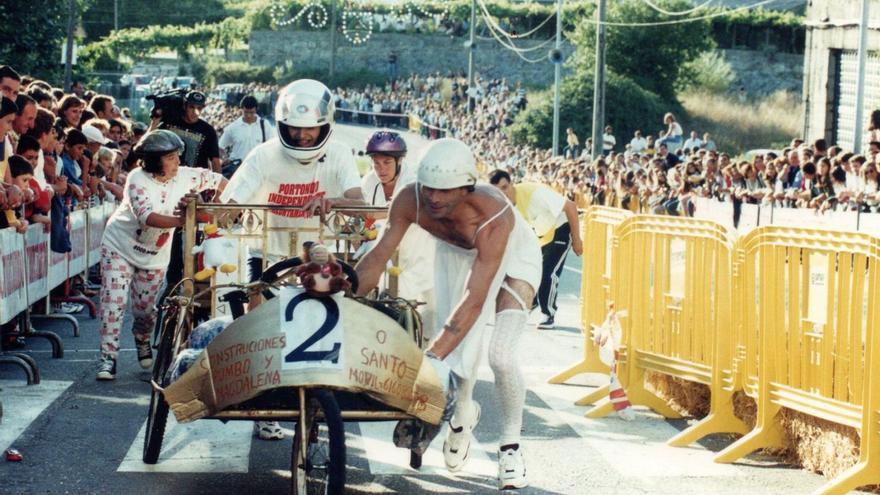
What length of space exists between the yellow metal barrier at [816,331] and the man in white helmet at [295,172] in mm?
2353

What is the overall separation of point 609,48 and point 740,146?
32.6 ft

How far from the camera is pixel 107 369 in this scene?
11.7 meters

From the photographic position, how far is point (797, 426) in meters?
9.07

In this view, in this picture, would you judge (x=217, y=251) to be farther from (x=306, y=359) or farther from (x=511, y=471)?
(x=306, y=359)

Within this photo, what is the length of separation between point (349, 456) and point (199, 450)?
863 millimetres

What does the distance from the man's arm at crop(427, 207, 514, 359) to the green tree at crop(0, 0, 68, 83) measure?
25528mm

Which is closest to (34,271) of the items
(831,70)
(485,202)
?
(485,202)

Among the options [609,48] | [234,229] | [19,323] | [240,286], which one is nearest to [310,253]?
[240,286]

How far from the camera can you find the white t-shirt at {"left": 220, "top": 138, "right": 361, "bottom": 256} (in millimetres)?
9625

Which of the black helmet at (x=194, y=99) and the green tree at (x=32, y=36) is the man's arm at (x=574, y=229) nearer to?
the black helmet at (x=194, y=99)

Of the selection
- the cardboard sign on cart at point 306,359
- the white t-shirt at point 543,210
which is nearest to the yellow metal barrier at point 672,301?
the white t-shirt at point 543,210

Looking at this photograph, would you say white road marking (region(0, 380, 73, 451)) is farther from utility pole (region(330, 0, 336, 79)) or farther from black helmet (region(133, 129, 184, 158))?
utility pole (region(330, 0, 336, 79))

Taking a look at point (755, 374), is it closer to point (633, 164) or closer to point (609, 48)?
point (633, 164)

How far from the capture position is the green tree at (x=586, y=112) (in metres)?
60.2
